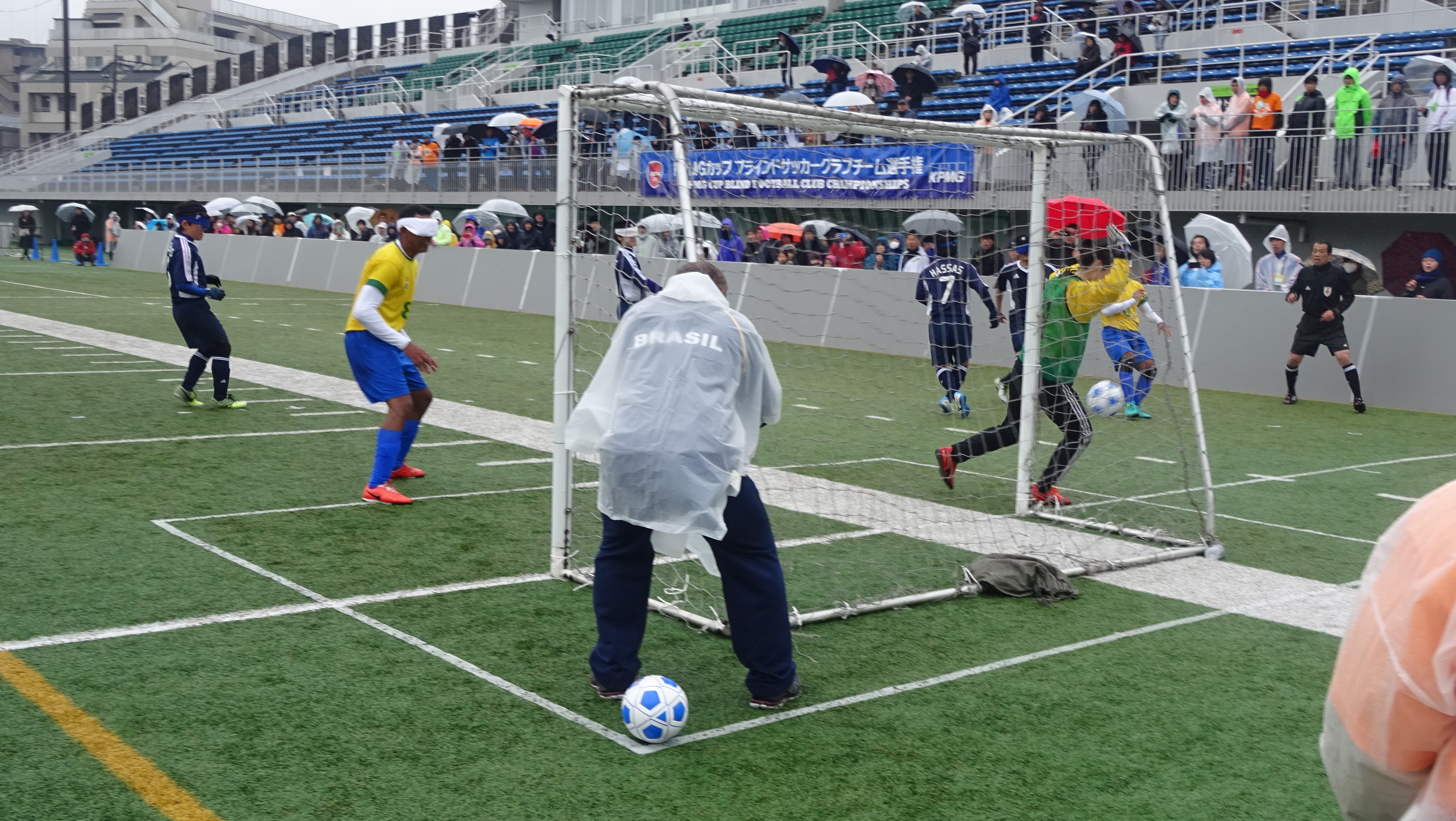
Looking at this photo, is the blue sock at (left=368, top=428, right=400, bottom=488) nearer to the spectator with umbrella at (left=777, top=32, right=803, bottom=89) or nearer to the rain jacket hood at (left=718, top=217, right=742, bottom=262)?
the rain jacket hood at (left=718, top=217, right=742, bottom=262)

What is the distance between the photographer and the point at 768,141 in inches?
720

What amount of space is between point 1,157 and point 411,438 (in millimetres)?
68573

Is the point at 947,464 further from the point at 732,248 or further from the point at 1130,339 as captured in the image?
the point at 732,248

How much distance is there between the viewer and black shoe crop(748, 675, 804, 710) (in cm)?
462

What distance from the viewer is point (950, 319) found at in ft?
43.0

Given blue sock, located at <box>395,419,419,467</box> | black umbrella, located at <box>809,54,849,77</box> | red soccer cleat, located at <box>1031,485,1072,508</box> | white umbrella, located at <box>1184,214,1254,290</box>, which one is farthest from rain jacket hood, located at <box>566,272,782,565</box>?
black umbrella, located at <box>809,54,849,77</box>

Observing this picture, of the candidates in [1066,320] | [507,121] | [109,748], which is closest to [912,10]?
[507,121]

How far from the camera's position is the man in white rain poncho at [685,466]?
4.24m

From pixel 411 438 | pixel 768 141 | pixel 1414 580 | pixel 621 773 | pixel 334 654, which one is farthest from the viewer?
pixel 768 141

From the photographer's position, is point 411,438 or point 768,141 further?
point 768,141

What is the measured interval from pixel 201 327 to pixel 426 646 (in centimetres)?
719

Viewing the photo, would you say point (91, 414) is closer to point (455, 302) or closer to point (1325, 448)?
point (1325, 448)

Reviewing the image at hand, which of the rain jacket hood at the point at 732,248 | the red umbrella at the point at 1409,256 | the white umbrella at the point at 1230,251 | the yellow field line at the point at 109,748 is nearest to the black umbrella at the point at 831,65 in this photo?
the rain jacket hood at the point at 732,248

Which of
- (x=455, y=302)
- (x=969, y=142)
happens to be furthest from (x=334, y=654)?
(x=455, y=302)
